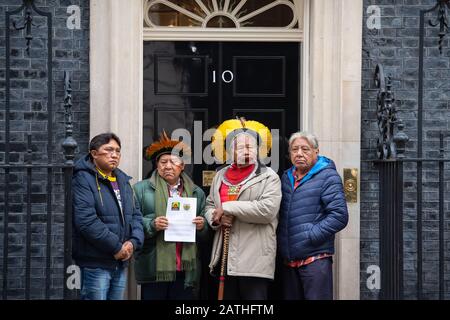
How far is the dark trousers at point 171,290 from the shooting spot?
25.0ft

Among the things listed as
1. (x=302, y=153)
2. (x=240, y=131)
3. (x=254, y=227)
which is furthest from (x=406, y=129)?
(x=254, y=227)

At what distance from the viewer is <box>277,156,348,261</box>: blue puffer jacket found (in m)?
7.27

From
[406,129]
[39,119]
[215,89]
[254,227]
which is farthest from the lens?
[215,89]

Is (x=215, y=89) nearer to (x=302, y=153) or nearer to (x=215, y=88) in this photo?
(x=215, y=88)

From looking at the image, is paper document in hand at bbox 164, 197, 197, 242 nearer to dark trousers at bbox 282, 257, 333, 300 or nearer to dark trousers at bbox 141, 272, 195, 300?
dark trousers at bbox 141, 272, 195, 300

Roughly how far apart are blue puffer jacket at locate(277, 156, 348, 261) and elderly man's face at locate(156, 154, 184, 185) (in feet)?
2.89

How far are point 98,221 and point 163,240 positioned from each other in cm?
→ 65

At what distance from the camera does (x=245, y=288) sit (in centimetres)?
745

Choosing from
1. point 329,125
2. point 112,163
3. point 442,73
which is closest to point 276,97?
point 329,125

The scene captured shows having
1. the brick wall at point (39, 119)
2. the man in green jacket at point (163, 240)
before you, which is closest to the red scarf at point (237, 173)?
the man in green jacket at point (163, 240)

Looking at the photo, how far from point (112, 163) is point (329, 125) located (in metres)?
2.02

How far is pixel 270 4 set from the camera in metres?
8.64

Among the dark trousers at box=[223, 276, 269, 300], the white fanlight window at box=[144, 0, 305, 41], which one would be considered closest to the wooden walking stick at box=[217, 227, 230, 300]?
the dark trousers at box=[223, 276, 269, 300]
